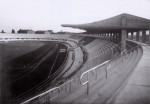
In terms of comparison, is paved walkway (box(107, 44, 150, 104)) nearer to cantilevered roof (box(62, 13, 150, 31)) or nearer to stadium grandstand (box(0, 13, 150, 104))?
stadium grandstand (box(0, 13, 150, 104))

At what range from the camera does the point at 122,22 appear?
11.9m

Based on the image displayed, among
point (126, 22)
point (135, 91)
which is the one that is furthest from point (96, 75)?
point (126, 22)

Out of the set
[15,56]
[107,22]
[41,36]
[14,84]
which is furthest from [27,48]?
[107,22]

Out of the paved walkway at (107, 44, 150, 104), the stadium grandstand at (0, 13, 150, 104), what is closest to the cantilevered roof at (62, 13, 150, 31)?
the stadium grandstand at (0, 13, 150, 104)

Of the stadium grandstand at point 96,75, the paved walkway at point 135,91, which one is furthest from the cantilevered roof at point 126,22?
the paved walkway at point 135,91

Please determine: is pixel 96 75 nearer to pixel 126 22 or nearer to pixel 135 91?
pixel 135 91

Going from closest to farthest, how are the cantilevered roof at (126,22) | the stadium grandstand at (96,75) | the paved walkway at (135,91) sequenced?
the paved walkway at (135,91) → the stadium grandstand at (96,75) → the cantilevered roof at (126,22)

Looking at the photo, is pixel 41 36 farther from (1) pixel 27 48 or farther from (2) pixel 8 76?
(2) pixel 8 76

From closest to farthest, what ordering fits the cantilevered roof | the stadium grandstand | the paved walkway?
the paved walkway
the stadium grandstand
the cantilevered roof

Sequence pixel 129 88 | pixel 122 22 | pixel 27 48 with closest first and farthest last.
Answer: pixel 129 88 → pixel 122 22 → pixel 27 48

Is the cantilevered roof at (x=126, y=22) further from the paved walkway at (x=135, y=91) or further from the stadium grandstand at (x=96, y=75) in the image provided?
the paved walkway at (x=135, y=91)

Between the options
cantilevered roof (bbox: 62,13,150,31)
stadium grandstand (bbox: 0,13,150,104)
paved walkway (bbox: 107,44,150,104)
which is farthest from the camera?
cantilevered roof (bbox: 62,13,150,31)

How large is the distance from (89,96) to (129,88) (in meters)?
0.98

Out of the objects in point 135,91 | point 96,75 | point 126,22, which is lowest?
point 96,75
